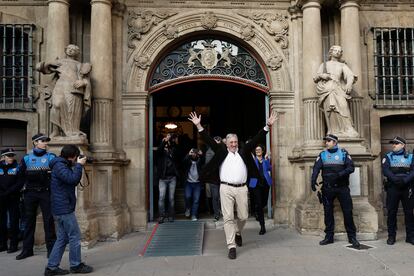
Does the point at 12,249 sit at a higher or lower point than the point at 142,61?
lower

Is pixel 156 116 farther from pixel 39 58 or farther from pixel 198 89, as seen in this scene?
pixel 39 58

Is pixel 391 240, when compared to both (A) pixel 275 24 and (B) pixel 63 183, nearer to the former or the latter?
(A) pixel 275 24

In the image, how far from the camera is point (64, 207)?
5887 millimetres

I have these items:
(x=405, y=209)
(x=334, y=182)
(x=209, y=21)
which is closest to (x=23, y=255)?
(x=334, y=182)

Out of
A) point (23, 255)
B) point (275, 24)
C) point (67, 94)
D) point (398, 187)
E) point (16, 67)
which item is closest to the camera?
point (23, 255)

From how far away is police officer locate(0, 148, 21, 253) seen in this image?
24.1ft

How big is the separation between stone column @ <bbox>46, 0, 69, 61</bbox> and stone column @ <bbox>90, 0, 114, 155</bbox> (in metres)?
0.54

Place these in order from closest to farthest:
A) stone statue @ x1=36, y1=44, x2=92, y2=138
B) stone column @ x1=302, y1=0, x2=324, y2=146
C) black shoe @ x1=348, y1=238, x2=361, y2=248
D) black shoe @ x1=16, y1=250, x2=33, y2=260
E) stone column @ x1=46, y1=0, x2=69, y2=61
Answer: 1. black shoe @ x1=16, y1=250, x2=33, y2=260
2. black shoe @ x1=348, y1=238, x2=361, y2=248
3. stone statue @ x1=36, y1=44, x2=92, y2=138
4. stone column @ x1=46, y1=0, x2=69, y2=61
5. stone column @ x1=302, y1=0, x2=324, y2=146

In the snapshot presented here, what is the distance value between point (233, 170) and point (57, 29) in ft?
15.3

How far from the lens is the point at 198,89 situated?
599 inches

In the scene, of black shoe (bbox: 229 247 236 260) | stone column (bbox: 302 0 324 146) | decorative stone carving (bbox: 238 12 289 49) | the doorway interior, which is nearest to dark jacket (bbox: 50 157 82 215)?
black shoe (bbox: 229 247 236 260)

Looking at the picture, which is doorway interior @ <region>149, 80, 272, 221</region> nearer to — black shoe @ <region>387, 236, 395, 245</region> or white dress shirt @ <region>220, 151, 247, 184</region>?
black shoe @ <region>387, 236, 395, 245</region>

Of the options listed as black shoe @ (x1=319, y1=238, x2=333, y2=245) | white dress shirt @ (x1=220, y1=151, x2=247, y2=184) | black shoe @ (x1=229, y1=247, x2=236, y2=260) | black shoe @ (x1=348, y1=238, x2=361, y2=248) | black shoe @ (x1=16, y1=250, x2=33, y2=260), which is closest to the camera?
black shoe @ (x1=229, y1=247, x2=236, y2=260)

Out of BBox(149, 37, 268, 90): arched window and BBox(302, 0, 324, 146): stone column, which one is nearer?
BBox(302, 0, 324, 146): stone column
